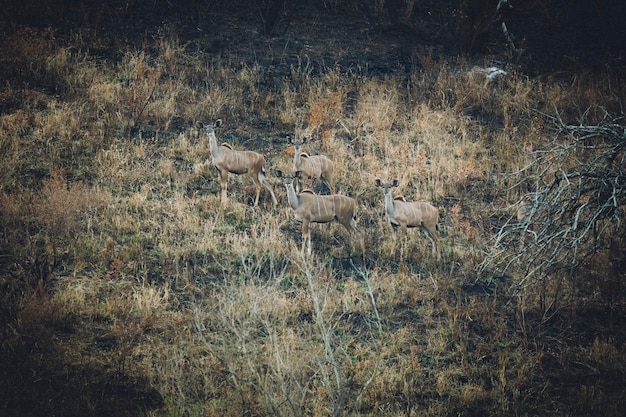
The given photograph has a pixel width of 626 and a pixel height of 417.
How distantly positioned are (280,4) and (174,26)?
2.91 meters

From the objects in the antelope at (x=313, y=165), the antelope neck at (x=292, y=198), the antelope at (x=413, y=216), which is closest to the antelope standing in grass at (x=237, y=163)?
the antelope at (x=313, y=165)

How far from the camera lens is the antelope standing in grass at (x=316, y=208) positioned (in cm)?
1188

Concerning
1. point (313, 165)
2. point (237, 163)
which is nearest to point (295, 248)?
point (237, 163)

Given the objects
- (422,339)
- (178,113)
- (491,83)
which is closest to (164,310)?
(422,339)

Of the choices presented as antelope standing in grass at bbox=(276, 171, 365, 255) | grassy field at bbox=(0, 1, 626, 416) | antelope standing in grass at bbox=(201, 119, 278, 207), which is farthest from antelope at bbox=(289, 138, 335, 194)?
antelope standing in grass at bbox=(276, 171, 365, 255)

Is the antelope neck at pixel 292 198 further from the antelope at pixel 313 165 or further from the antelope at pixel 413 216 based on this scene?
the antelope at pixel 313 165

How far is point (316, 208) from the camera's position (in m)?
11.9

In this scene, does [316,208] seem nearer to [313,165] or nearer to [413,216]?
[413,216]

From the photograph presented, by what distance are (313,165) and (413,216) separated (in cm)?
254

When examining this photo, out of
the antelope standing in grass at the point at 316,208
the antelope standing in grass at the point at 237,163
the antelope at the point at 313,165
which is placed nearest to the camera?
the antelope standing in grass at the point at 316,208

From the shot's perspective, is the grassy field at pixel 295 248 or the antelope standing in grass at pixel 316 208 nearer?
the grassy field at pixel 295 248

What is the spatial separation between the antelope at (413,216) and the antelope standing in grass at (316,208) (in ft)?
1.87

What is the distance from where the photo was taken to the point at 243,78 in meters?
17.8

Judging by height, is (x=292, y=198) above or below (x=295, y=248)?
above
